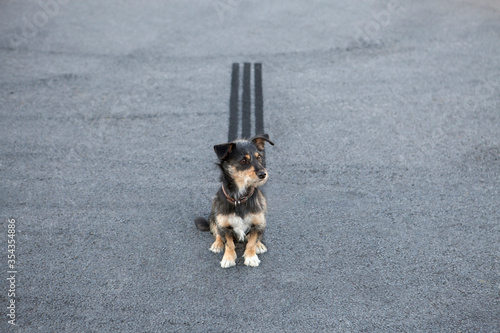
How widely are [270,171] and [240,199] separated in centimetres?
220

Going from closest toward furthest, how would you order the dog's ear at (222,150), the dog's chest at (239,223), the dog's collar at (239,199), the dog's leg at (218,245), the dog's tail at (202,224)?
the dog's ear at (222,150) < the dog's collar at (239,199) < the dog's chest at (239,223) < the dog's leg at (218,245) < the dog's tail at (202,224)

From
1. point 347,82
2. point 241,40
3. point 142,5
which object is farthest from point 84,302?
point 142,5

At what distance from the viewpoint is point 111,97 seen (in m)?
9.12

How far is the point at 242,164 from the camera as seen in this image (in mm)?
4930

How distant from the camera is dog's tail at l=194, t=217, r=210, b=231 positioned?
19.8 feet

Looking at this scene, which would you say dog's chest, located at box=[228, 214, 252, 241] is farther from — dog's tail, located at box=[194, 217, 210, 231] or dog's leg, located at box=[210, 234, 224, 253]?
dog's tail, located at box=[194, 217, 210, 231]

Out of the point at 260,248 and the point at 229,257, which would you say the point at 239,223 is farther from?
the point at 260,248

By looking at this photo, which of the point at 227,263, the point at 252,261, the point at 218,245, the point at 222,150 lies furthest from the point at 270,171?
the point at 222,150

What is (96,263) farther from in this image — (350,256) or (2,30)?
(2,30)

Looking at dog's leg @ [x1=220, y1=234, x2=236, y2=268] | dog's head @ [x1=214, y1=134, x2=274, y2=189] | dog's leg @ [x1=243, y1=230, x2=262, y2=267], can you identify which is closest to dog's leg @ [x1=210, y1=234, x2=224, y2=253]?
dog's leg @ [x1=220, y1=234, x2=236, y2=268]

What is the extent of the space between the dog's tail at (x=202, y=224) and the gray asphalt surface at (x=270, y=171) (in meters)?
0.15

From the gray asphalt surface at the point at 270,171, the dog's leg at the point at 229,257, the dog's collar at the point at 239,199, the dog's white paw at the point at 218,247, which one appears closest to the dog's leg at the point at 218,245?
the dog's white paw at the point at 218,247

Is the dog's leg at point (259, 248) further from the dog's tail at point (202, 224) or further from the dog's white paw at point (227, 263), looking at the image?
the dog's tail at point (202, 224)

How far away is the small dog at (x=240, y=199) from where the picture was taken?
493 centimetres
